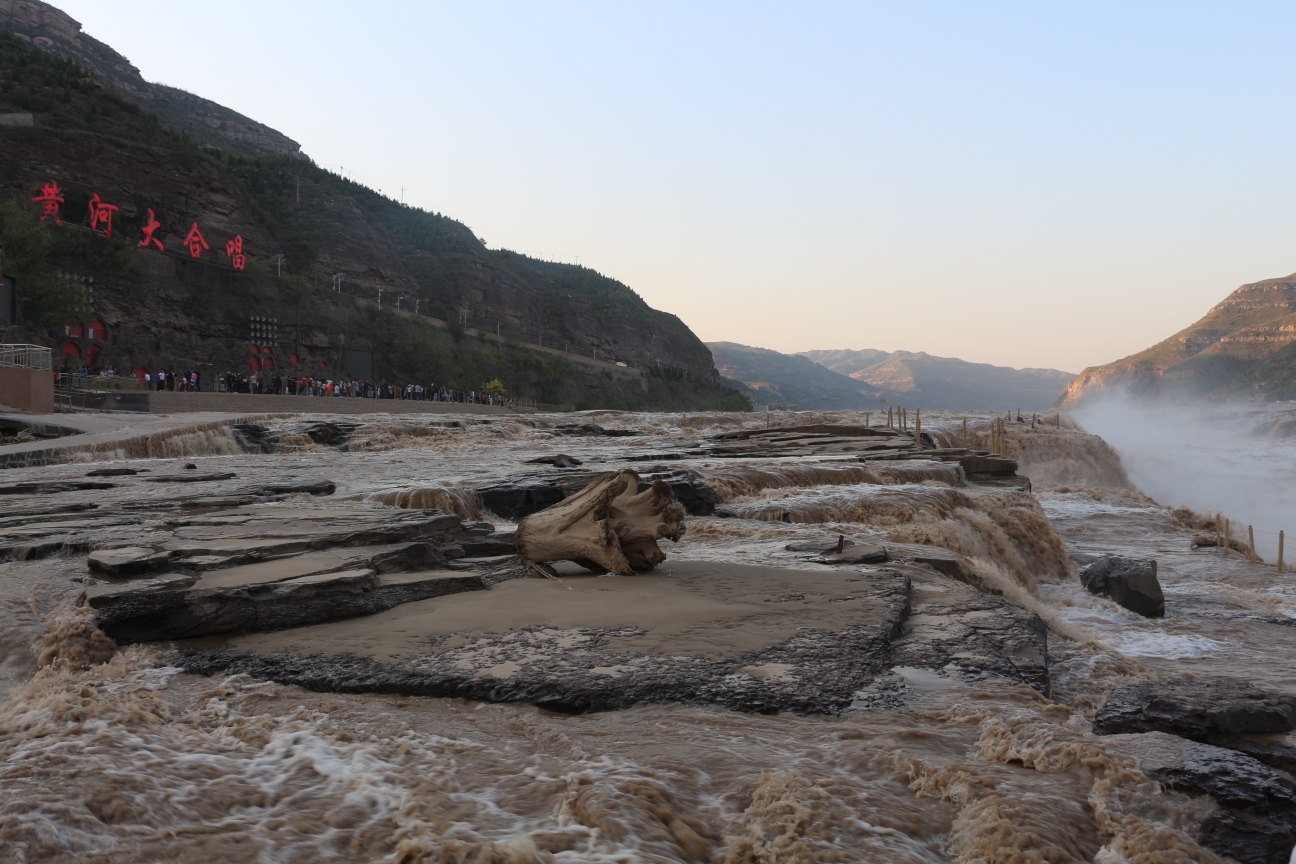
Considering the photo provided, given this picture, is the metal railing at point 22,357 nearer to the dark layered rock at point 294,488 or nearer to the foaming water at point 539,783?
the dark layered rock at point 294,488

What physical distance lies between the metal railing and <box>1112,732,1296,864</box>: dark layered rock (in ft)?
77.8

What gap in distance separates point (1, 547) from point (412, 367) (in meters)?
57.9

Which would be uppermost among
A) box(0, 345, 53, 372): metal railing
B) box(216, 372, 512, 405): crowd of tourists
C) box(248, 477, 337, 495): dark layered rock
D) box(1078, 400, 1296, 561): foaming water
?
box(0, 345, 53, 372): metal railing

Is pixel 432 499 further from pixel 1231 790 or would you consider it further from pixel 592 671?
pixel 1231 790

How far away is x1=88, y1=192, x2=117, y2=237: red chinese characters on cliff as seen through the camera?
5075cm

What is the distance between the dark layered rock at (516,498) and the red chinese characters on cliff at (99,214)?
166ft

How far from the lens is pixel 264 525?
7727 mm

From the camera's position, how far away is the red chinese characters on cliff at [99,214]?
5075 centimetres

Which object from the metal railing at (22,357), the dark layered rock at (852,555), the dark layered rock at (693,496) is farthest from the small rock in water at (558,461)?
the metal railing at (22,357)

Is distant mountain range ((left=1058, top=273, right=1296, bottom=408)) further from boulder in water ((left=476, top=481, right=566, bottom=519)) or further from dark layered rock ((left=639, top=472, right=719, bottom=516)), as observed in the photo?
boulder in water ((left=476, top=481, right=566, bottom=519))

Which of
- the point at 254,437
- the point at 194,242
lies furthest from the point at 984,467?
the point at 194,242

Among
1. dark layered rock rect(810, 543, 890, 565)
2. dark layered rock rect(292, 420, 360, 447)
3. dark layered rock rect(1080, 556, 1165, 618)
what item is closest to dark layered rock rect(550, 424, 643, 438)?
dark layered rock rect(292, 420, 360, 447)

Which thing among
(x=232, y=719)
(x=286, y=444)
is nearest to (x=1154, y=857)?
(x=232, y=719)

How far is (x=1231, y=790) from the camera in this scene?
309 centimetres
